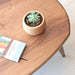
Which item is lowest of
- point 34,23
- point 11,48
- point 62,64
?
point 62,64

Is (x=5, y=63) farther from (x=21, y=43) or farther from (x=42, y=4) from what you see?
(x=42, y=4)

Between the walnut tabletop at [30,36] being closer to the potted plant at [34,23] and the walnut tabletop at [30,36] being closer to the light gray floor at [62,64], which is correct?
the potted plant at [34,23]

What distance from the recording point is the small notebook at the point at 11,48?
880 mm

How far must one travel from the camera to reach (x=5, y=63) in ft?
2.85

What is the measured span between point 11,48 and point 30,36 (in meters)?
0.16

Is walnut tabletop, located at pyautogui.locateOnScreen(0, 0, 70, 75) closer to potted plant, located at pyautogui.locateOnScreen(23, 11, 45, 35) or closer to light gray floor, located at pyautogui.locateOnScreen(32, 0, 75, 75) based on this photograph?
potted plant, located at pyautogui.locateOnScreen(23, 11, 45, 35)

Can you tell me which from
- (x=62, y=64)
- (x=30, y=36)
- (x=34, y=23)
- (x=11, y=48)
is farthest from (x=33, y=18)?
(x=62, y=64)

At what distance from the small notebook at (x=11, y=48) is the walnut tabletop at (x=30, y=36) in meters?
0.03

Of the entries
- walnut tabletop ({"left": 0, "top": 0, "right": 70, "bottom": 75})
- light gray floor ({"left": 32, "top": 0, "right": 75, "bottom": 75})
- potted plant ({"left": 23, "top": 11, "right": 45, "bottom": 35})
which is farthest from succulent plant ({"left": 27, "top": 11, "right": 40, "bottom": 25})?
light gray floor ({"left": 32, "top": 0, "right": 75, "bottom": 75})

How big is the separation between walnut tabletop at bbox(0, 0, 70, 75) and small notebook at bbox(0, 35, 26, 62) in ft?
0.09

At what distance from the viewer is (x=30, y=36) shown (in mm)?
969

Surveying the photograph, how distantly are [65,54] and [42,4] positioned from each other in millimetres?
571

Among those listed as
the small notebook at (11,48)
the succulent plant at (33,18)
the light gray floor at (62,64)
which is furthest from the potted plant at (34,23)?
the light gray floor at (62,64)

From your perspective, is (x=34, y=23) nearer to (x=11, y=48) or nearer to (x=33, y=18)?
(x=33, y=18)
